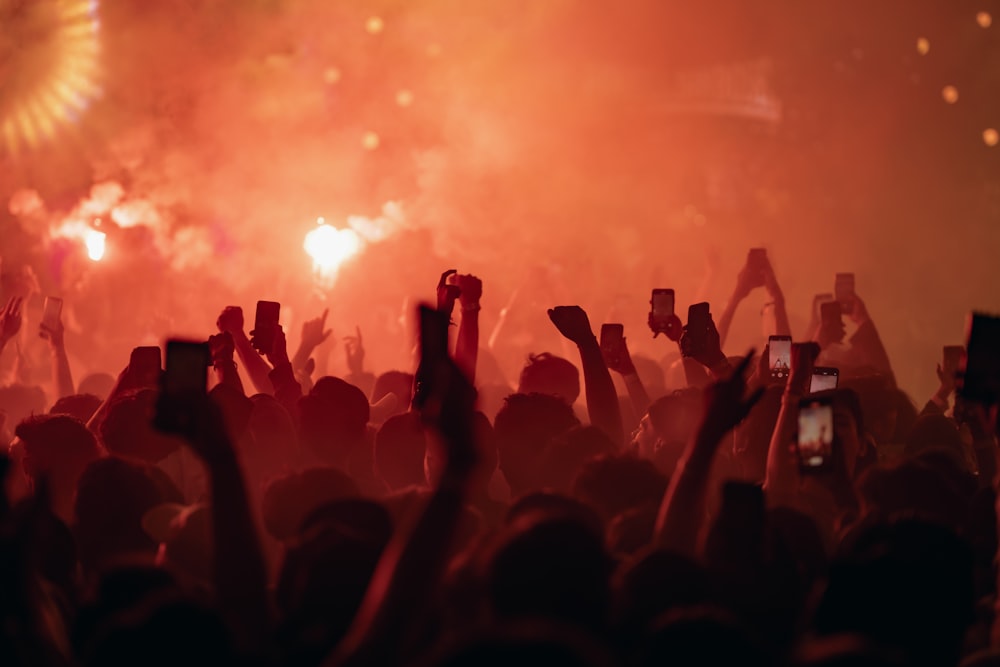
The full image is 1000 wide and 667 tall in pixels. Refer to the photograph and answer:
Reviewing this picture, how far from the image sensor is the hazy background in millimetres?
9953

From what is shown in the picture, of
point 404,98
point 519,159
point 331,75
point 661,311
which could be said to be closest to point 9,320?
point 661,311

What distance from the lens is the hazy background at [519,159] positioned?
995 centimetres

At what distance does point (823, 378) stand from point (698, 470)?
5.50 feet

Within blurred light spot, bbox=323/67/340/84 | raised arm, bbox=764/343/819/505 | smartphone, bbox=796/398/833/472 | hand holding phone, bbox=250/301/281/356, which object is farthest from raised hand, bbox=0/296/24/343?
blurred light spot, bbox=323/67/340/84

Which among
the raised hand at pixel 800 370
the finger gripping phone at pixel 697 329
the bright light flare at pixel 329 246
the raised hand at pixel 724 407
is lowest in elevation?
the raised hand at pixel 724 407

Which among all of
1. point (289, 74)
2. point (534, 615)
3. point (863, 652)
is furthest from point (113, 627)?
point (289, 74)

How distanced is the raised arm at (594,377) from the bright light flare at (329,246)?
4524 millimetres

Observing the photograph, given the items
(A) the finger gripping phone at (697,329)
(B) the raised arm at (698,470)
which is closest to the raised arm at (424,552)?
(B) the raised arm at (698,470)

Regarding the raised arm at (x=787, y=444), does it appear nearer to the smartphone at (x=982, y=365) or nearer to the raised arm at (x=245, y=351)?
the smartphone at (x=982, y=365)

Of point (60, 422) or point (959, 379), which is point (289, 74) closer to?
point (60, 422)

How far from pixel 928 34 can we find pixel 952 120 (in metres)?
1.10

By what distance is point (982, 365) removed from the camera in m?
2.26

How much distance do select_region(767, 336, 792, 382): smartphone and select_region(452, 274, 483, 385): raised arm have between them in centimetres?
121

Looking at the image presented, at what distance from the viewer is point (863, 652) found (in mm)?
1479
